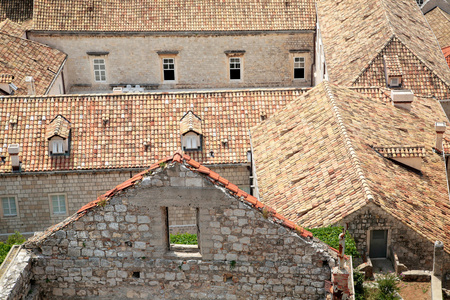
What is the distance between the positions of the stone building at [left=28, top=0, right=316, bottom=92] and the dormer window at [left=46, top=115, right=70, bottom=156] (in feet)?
42.8

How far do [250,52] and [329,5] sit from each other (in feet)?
16.9

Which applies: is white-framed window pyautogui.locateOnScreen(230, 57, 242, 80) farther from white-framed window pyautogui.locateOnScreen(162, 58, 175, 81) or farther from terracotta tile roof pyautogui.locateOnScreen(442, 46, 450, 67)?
terracotta tile roof pyautogui.locateOnScreen(442, 46, 450, 67)

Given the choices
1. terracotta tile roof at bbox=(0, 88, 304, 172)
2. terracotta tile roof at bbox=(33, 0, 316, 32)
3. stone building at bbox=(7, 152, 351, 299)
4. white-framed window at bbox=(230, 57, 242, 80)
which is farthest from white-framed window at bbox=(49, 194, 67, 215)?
white-framed window at bbox=(230, 57, 242, 80)

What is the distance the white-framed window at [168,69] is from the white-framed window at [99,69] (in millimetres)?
3440

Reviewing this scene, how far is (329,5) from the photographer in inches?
1577

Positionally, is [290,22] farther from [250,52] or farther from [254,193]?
[254,193]

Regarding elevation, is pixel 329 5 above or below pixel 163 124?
above

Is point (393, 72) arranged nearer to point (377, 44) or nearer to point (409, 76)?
point (409, 76)

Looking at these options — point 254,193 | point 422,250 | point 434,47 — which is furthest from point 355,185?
point 434,47

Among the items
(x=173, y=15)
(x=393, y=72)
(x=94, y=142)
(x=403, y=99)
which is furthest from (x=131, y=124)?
(x=173, y=15)

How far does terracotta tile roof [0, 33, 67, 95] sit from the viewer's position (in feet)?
113

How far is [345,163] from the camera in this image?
22219mm

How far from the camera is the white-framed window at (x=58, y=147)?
28.1 metres

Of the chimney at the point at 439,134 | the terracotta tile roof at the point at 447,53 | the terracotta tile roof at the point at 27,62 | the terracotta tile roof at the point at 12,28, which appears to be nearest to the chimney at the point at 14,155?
the terracotta tile roof at the point at 27,62
